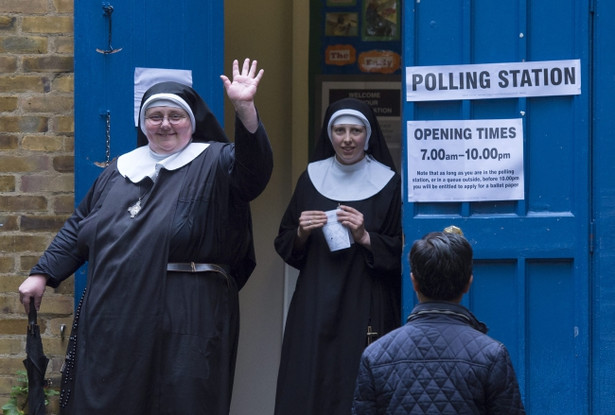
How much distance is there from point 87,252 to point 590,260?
7.14 feet

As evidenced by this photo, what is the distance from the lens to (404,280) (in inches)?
195

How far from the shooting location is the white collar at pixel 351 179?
5199mm

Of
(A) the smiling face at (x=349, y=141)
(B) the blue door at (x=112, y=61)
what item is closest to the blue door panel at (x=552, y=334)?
(A) the smiling face at (x=349, y=141)

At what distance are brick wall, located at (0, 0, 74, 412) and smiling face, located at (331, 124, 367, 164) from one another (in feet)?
4.14

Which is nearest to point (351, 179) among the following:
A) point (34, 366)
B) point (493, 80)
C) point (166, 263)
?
point (493, 80)

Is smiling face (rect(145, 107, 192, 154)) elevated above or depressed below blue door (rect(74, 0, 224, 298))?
below

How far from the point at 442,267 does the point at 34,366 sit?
2177 millimetres

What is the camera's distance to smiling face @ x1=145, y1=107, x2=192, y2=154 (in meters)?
4.79

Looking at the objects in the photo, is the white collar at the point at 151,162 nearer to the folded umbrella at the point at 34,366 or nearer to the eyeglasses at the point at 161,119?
the eyeglasses at the point at 161,119

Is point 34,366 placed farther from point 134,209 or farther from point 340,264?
point 340,264

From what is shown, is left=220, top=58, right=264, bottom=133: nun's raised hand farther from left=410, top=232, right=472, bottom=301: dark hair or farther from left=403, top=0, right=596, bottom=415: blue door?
left=410, top=232, right=472, bottom=301: dark hair

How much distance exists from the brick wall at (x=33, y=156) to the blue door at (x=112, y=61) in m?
0.21

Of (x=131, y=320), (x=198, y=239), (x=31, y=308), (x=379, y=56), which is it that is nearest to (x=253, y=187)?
(x=198, y=239)

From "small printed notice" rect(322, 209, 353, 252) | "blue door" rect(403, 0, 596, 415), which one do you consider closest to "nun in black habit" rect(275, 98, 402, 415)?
"small printed notice" rect(322, 209, 353, 252)
